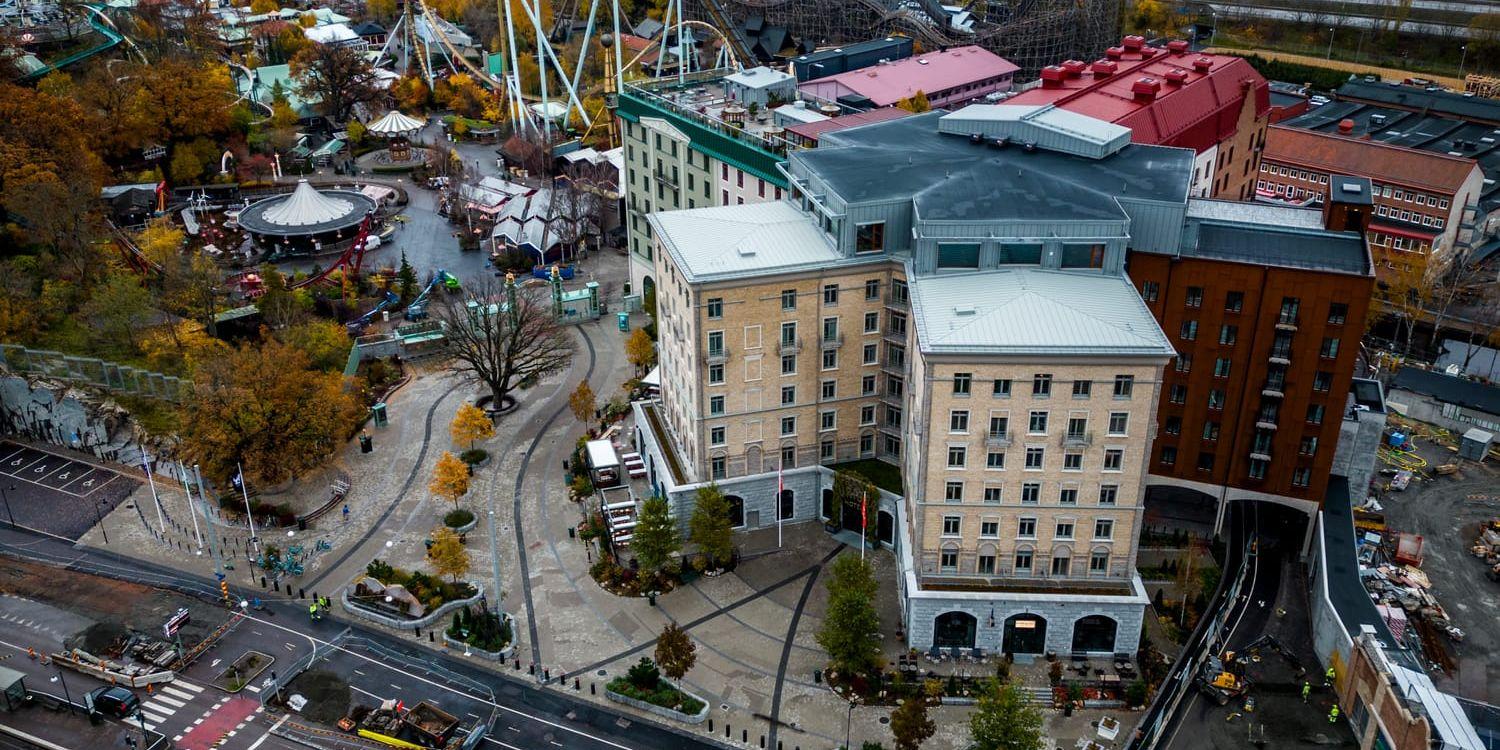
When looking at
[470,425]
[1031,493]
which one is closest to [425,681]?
[470,425]

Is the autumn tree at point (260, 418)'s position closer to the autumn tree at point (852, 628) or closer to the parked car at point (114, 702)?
the parked car at point (114, 702)

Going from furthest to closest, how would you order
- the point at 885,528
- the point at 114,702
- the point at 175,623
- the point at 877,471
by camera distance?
the point at 877,471
the point at 885,528
the point at 175,623
the point at 114,702

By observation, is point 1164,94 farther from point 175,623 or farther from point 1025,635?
point 175,623

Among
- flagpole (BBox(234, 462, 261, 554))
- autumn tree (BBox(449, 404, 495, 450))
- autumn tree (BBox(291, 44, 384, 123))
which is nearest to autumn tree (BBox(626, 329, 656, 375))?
autumn tree (BBox(449, 404, 495, 450))

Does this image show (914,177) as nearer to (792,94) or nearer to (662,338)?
(662,338)

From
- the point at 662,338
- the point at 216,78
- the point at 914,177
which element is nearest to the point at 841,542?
the point at 662,338

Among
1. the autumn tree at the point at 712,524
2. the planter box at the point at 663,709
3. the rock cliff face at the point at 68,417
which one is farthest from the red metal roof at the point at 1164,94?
the rock cliff face at the point at 68,417
